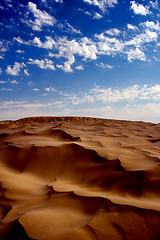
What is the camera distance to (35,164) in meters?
2.02

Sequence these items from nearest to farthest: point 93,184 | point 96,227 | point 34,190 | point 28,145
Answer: point 96,227
point 34,190
point 93,184
point 28,145

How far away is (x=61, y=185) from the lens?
1.51m

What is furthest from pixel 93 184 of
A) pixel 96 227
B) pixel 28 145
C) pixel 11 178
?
pixel 28 145

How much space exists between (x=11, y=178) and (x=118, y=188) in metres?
0.99

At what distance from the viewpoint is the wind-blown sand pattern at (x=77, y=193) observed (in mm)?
926

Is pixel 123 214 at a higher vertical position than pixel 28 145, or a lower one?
lower

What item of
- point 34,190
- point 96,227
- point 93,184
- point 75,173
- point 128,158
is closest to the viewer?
point 96,227

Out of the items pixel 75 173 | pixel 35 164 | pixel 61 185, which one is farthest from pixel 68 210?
pixel 35 164

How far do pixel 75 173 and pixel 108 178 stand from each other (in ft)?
1.18

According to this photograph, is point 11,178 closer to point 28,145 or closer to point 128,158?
point 28,145

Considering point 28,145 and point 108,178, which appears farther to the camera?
point 28,145

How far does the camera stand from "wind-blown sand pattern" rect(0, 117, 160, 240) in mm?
926

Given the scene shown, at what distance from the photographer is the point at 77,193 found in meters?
1.31

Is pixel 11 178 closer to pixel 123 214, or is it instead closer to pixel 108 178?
pixel 108 178
